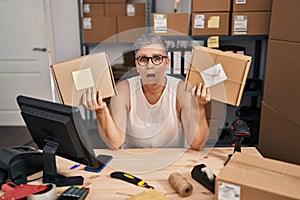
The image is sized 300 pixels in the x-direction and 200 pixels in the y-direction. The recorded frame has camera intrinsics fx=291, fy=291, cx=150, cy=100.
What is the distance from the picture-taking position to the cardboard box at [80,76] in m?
1.08

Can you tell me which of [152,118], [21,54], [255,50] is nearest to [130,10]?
[255,50]

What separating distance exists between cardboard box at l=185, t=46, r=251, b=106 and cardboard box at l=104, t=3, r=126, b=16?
184 cm

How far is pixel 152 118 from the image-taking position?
147 cm

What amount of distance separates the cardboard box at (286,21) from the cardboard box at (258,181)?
4.17 feet

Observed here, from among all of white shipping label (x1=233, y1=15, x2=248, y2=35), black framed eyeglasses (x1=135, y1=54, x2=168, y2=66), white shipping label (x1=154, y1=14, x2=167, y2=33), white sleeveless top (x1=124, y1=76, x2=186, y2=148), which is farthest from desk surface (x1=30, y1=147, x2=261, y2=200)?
white shipping label (x1=233, y1=15, x2=248, y2=35)

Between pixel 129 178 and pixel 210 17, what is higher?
pixel 210 17

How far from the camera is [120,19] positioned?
276cm

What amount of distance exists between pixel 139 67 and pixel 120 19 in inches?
61.7

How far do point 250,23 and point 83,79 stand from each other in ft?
6.56

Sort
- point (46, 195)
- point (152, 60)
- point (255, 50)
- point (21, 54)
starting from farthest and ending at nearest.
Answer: point (21, 54) → point (255, 50) → point (152, 60) → point (46, 195)

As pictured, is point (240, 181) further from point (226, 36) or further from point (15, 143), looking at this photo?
point (15, 143)

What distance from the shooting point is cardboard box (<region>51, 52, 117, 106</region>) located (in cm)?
108

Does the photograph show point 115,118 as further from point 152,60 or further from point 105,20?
point 105,20

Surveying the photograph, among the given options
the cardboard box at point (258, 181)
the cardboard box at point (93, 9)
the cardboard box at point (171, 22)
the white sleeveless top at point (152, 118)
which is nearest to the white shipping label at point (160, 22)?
the cardboard box at point (171, 22)
